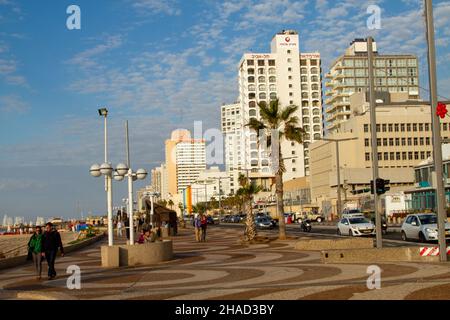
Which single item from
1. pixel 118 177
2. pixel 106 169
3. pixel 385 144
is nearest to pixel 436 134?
pixel 106 169

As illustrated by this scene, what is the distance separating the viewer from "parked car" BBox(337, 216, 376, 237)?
37.9m

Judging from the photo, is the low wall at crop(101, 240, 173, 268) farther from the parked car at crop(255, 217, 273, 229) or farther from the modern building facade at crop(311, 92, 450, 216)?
the modern building facade at crop(311, 92, 450, 216)

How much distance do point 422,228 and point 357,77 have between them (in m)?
118

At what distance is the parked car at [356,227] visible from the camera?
3791 cm

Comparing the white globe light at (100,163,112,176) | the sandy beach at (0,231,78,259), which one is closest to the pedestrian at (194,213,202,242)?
the sandy beach at (0,231,78,259)

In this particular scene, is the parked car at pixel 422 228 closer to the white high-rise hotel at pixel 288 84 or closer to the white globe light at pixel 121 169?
the white globe light at pixel 121 169

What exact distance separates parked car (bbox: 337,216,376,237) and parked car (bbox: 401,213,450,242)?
18.5ft

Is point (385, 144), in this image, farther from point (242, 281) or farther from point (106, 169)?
point (242, 281)

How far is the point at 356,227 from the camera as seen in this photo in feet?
126

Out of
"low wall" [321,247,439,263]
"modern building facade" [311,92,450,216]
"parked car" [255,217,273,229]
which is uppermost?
"modern building facade" [311,92,450,216]

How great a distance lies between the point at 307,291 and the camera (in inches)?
491
